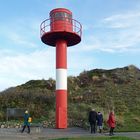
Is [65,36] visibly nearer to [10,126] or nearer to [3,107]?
[10,126]

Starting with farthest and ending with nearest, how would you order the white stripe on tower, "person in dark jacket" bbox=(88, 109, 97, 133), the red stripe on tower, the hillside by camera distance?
the hillside < the white stripe on tower < the red stripe on tower < "person in dark jacket" bbox=(88, 109, 97, 133)

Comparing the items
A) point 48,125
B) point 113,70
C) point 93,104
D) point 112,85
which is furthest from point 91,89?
point 48,125

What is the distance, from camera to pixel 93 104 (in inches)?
1336

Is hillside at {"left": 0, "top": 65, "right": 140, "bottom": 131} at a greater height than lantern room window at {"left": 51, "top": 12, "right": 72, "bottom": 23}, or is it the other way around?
lantern room window at {"left": 51, "top": 12, "right": 72, "bottom": 23}

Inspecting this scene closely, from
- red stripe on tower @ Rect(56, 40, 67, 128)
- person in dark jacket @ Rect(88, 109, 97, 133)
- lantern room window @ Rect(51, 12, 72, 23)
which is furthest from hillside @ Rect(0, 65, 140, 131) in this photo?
lantern room window @ Rect(51, 12, 72, 23)

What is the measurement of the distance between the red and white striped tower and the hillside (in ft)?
5.82

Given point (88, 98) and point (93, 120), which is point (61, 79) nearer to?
point (93, 120)

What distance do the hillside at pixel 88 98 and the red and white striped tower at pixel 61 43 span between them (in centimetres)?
177

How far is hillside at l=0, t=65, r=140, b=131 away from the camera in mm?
29812

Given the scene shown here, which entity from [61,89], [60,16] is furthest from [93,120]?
[60,16]

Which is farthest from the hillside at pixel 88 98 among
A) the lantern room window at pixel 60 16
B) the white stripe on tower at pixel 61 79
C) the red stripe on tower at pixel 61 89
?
the lantern room window at pixel 60 16

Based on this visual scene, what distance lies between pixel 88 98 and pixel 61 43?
31.9 ft

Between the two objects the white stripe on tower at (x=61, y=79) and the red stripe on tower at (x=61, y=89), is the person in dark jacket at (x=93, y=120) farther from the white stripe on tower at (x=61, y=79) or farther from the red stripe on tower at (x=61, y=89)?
the white stripe on tower at (x=61, y=79)

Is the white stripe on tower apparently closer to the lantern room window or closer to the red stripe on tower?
the red stripe on tower
